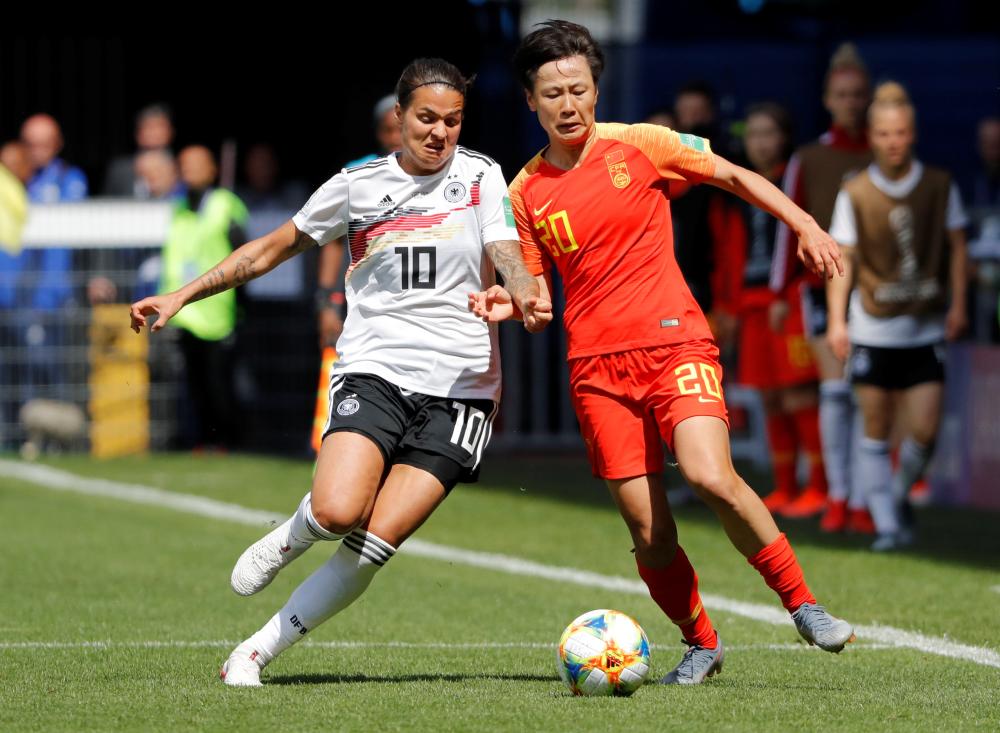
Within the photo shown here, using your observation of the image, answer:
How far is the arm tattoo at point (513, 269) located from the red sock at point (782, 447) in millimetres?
6165

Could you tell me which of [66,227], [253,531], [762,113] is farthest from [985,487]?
[66,227]

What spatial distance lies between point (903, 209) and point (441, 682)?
5.16 m

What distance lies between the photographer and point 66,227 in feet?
54.6

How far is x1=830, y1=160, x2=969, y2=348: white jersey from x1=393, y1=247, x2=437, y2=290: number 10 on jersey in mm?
4544

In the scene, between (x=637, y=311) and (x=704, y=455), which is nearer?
(x=704, y=455)

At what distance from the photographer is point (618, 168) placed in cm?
685

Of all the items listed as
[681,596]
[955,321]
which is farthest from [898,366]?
[681,596]

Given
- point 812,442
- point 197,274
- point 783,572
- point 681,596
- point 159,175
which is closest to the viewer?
point 783,572

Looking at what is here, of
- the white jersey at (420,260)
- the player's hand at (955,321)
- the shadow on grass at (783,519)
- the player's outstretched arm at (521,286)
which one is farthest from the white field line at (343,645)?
the player's hand at (955,321)

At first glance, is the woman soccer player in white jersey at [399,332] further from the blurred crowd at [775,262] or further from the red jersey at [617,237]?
the blurred crowd at [775,262]

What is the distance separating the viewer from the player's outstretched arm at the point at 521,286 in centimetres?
634

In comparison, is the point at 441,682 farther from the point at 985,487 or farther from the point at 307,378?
the point at 307,378

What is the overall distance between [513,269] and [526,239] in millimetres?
362

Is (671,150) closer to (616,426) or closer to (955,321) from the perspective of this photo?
(616,426)
